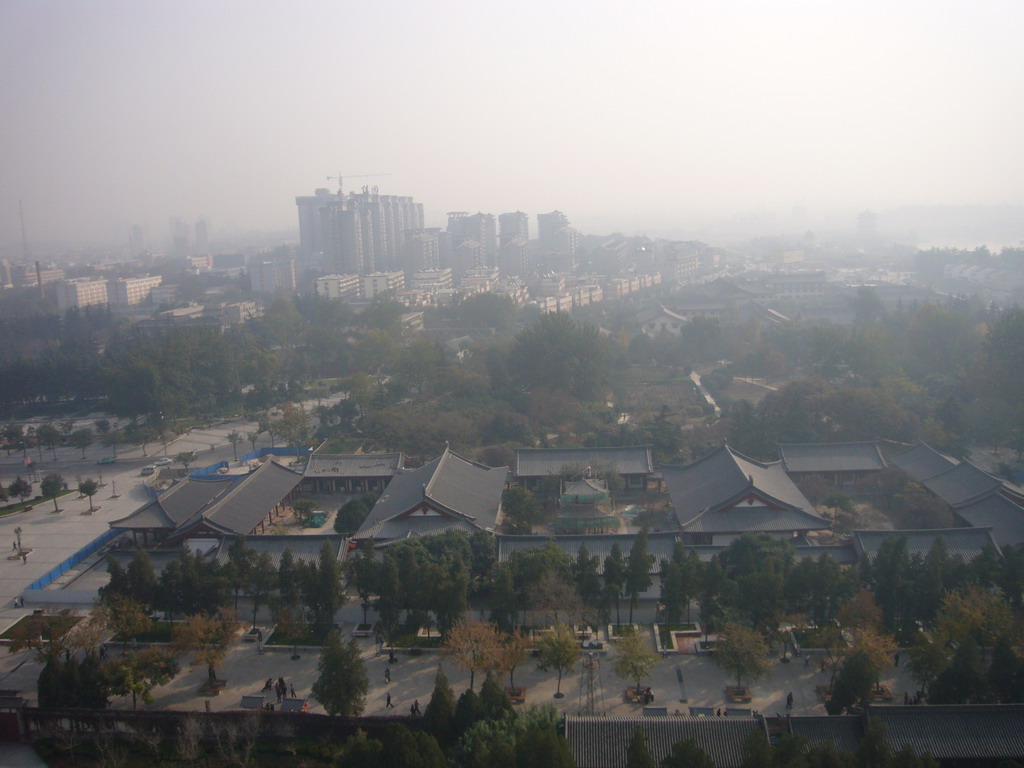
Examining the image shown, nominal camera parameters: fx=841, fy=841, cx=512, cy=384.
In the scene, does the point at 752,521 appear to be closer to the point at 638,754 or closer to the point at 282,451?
the point at 638,754

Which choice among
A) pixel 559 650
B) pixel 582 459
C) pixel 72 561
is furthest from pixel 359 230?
pixel 559 650

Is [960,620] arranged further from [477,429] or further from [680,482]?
[477,429]

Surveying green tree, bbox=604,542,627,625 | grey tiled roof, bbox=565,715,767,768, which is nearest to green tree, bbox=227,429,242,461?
green tree, bbox=604,542,627,625

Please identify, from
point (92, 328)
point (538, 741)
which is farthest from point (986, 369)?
point (92, 328)

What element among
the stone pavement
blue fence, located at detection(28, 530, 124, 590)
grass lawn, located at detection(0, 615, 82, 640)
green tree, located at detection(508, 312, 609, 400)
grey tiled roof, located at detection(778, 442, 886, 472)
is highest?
green tree, located at detection(508, 312, 609, 400)

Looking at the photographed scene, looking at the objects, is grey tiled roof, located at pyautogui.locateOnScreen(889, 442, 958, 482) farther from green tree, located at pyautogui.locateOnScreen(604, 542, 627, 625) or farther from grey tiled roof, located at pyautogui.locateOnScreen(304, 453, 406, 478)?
grey tiled roof, located at pyautogui.locateOnScreen(304, 453, 406, 478)

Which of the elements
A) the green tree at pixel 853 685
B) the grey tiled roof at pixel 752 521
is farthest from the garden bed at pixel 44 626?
the green tree at pixel 853 685

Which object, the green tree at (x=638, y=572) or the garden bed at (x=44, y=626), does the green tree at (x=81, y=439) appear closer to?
the garden bed at (x=44, y=626)
